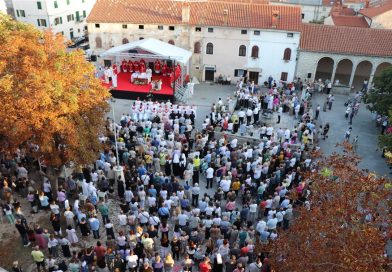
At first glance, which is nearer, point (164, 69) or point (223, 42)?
point (164, 69)

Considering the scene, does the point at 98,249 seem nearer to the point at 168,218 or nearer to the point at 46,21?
the point at 168,218

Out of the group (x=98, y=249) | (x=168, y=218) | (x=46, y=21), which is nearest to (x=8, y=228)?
(x=98, y=249)

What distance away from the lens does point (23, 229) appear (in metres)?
15.0

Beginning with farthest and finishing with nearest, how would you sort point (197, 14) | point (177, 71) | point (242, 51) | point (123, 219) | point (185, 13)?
point (242, 51), point (197, 14), point (185, 13), point (177, 71), point (123, 219)

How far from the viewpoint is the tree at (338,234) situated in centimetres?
1027

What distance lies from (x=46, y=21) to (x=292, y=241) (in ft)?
148

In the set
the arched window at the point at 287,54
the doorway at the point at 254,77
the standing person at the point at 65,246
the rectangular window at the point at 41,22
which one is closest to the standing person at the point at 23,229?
the standing person at the point at 65,246

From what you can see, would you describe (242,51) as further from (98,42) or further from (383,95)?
(98,42)

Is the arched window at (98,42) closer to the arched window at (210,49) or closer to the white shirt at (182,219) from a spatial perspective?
the arched window at (210,49)

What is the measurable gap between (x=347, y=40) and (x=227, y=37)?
1119 centimetres

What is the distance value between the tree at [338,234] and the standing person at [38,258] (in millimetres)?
8304

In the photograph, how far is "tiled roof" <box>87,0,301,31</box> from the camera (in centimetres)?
3406

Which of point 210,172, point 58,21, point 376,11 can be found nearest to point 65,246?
point 210,172

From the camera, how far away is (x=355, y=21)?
153ft
